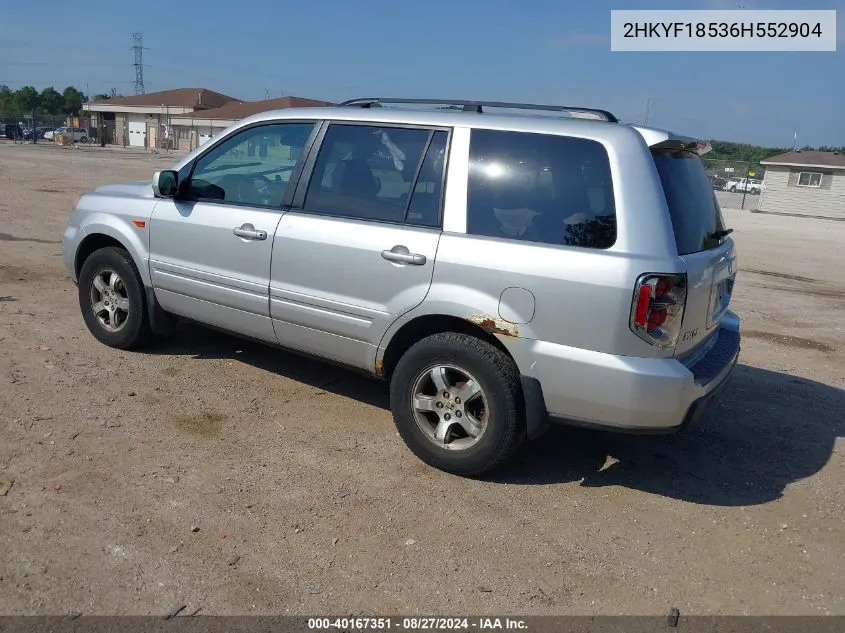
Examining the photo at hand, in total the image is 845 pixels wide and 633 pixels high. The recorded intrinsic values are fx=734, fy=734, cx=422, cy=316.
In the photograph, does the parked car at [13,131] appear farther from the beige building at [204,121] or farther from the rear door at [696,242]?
the rear door at [696,242]

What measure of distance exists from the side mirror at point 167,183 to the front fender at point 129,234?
A: 1.14ft

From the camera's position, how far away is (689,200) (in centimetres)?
392

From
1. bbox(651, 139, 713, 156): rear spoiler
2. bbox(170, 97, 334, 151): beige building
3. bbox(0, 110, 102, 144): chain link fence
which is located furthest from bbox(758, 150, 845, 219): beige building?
bbox(0, 110, 102, 144): chain link fence

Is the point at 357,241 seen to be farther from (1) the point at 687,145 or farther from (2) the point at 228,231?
(1) the point at 687,145

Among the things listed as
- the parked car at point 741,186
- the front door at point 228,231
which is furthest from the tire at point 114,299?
the parked car at point 741,186

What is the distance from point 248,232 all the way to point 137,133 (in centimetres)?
6707

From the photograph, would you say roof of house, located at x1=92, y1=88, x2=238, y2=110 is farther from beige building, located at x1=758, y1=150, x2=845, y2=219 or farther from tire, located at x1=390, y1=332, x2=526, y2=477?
tire, located at x1=390, y1=332, x2=526, y2=477

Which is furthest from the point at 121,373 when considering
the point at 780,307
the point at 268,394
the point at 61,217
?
the point at 61,217

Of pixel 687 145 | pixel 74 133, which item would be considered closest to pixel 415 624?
pixel 687 145

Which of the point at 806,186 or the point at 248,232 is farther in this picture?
the point at 806,186

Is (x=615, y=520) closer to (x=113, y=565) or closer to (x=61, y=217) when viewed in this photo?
(x=113, y=565)

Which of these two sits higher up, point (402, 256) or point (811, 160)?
point (811, 160)

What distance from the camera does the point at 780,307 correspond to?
9.32 m

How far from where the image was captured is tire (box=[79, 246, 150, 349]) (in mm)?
5398
